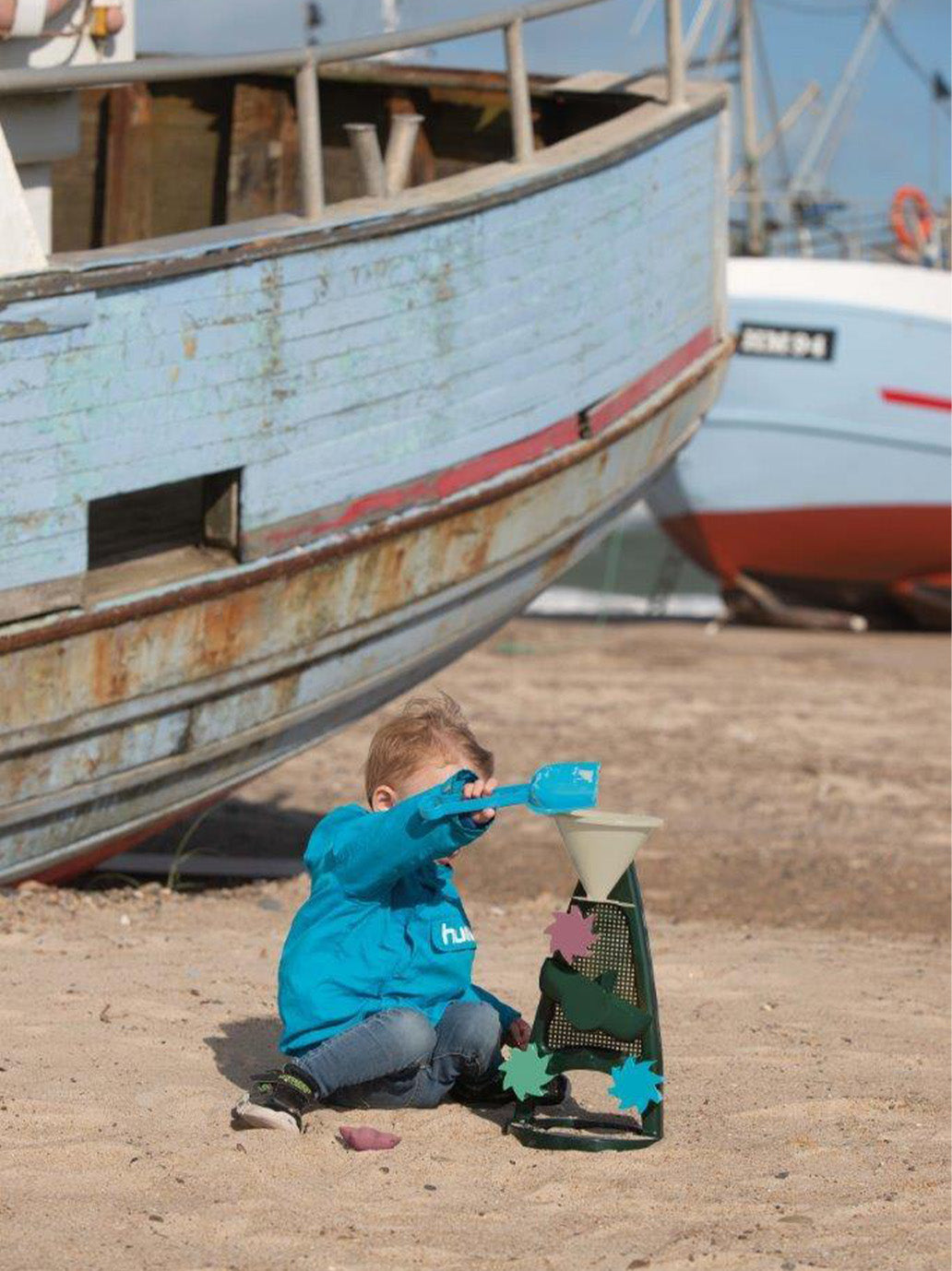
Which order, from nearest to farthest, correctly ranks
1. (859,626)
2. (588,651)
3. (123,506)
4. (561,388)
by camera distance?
(123,506) → (561,388) → (588,651) → (859,626)

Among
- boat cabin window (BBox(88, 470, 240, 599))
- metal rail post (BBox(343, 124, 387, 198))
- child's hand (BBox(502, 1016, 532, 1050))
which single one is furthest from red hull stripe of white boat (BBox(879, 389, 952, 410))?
child's hand (BBox(502, 1016, 532, 1050))

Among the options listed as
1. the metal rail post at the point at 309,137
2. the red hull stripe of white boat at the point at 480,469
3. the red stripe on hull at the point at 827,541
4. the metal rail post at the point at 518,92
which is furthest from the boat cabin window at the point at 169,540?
the red stripe on hull at the point at 827,541

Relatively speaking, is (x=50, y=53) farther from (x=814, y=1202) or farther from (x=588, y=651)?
(x=588, y=651)

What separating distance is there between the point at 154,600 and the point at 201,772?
2.65 ft

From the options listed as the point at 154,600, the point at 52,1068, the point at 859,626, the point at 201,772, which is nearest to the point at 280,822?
the point at 201,772

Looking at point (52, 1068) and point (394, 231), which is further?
point (394, 231)

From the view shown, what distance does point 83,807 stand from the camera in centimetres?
553

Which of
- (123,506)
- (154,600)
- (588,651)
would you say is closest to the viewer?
(154,600)

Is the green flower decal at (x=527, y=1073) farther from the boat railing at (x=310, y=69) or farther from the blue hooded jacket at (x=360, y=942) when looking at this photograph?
the boat railing at (x=310, y=69)

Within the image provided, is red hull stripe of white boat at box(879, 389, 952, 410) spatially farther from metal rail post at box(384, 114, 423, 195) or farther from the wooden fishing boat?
metal rail post at box(384, 114, 423, 195)

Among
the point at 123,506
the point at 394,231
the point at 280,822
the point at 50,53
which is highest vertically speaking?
the point at 50,53

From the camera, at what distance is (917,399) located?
1526 cm

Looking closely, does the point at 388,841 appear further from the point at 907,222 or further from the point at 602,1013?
the point at 907,222

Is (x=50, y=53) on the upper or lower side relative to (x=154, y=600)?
upper
